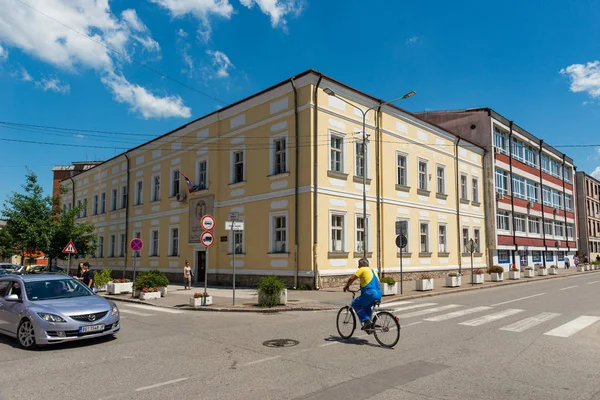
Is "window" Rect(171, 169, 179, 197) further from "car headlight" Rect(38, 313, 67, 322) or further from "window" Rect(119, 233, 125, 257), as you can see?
"car headlight" Rect(38, 313, 67, 322)

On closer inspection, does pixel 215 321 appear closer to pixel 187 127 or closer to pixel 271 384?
pixel 271 384

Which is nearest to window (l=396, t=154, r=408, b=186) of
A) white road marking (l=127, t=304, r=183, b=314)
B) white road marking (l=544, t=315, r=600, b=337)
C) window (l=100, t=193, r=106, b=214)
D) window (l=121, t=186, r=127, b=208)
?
white road marking (l=544, t=315, r=600, b=337)

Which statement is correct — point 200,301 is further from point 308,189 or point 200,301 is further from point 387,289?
point 308,189

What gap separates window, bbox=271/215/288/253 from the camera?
2217 cm

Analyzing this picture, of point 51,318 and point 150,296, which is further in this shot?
point 150,296

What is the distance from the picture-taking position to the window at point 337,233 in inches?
858

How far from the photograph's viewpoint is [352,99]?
2345cm

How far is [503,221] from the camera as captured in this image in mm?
37344

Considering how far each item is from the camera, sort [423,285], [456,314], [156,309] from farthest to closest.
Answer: [423,285], [156,309], [456,314]

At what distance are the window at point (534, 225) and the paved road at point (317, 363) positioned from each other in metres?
34.4

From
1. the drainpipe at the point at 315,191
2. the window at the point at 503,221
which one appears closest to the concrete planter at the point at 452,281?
the drainpipe at the point at 315,191

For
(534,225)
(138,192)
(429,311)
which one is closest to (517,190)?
(534,225)

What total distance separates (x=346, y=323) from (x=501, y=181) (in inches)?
1302

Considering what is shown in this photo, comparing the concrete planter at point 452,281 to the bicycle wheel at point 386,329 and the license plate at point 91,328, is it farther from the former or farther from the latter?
Result: the license plate at point 91,328
